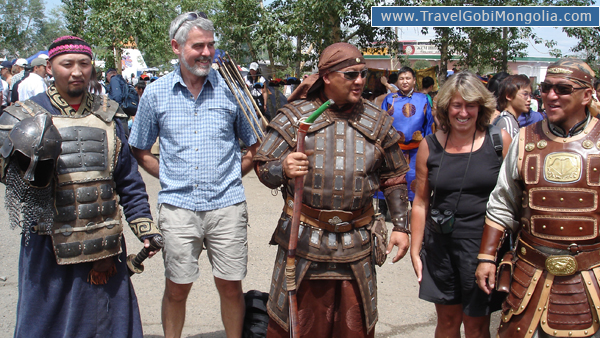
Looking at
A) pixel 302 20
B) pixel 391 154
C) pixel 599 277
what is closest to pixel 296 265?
pixel 391 154

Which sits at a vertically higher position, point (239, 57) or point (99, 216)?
point (239, 57)

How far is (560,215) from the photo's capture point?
2.40 metres

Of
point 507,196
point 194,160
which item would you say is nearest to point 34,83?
point 194,160

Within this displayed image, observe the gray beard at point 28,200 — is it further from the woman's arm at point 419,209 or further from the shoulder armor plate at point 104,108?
the woman's arm at point 419,209

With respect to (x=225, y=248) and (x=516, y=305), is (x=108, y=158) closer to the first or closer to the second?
(x=225, y=248)

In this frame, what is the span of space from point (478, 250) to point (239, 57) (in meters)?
12.7

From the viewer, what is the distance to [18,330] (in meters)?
2.65

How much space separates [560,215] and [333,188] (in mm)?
1106

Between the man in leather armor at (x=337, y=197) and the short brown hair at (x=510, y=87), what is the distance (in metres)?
2.02

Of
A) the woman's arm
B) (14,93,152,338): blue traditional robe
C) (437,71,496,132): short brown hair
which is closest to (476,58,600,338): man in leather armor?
(437,71,496,132): short brown hair

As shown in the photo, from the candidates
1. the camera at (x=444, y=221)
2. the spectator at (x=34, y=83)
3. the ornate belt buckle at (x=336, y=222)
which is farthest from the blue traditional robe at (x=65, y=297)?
the spectator at (x=34, y=83)

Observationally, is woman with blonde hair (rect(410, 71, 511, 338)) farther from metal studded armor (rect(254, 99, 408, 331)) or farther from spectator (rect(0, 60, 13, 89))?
spectator (rect(0, 60, 13, 89))

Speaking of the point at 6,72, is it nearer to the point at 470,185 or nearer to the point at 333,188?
the point at 333,188

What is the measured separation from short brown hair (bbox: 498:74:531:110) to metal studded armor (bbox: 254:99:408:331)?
2017mm
